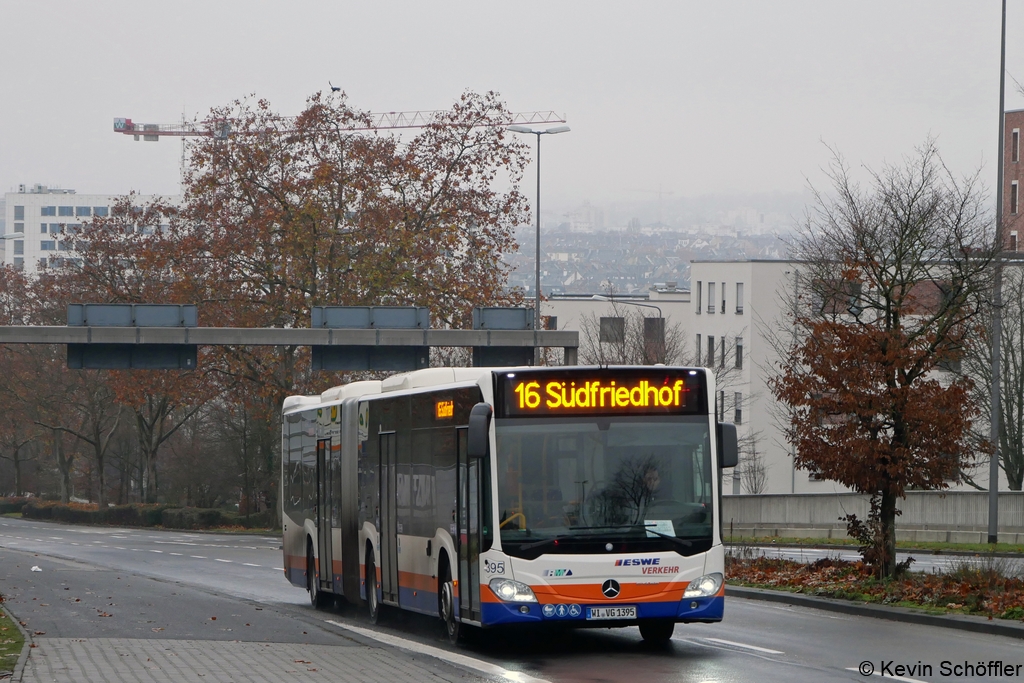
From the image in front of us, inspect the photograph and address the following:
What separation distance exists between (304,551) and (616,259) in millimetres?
167392

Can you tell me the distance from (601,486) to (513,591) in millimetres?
1251

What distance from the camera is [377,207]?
167ft

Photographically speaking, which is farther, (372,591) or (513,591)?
(372,591)

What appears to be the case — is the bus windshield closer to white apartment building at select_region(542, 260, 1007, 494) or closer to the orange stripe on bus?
the orange stripe on bus

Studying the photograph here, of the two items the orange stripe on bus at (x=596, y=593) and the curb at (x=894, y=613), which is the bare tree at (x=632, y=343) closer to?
the curb at (x=894, y=613)

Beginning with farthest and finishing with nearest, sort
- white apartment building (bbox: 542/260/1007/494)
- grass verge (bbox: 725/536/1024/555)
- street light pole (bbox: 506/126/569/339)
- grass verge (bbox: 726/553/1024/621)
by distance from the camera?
white apartment building (bbox: 542/260/1007/494)
street light pole (bbox: 506/126/569/339)
grass verge (bbox: 725/536/1024/555)
grass verge (bbox: 726/553/1024/621)

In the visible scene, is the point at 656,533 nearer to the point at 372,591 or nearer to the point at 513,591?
the point at 513,591

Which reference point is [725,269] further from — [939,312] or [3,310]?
[939,312]

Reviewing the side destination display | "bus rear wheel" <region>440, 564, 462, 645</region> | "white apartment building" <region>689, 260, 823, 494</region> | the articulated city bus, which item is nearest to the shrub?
"white apartment building" <region>689, 260, 823, 494</region>

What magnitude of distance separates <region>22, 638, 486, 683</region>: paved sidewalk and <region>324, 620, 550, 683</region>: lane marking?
0.80ft

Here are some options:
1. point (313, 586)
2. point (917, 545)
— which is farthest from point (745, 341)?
point (313, 586)

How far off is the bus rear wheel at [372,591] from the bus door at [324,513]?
2.01 meters

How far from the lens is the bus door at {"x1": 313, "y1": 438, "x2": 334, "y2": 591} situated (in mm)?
20859

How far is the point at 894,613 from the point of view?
17688 millimetres
